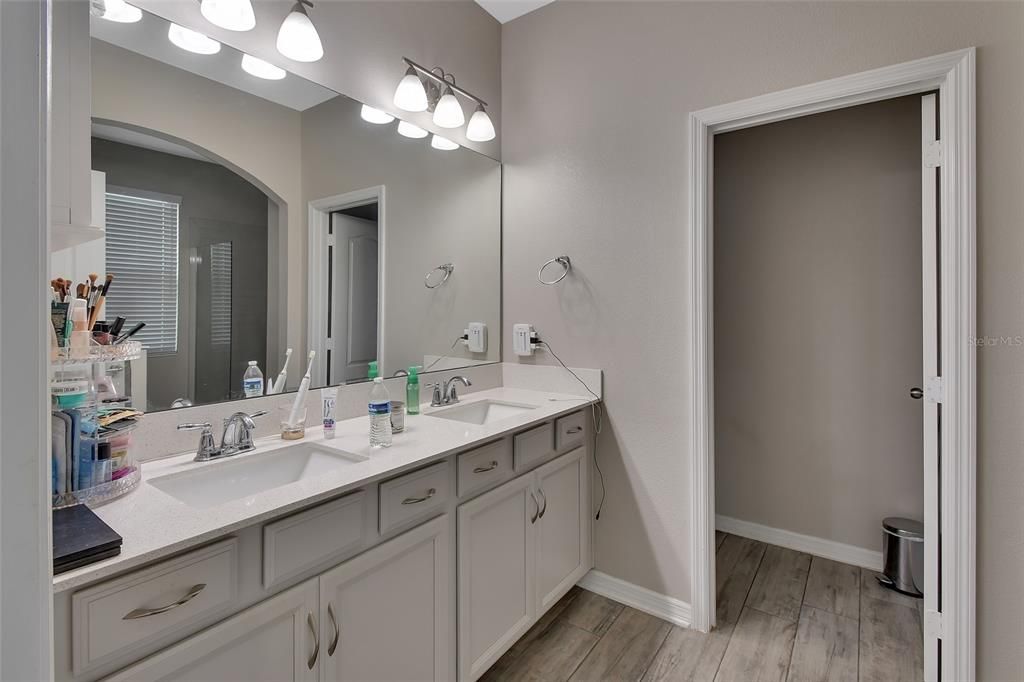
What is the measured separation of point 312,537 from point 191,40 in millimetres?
1420

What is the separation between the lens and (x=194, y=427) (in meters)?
1.34

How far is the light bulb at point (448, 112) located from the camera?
215cm

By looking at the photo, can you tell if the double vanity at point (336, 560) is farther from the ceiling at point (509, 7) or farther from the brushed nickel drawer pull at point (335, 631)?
the ceiling at point (509, 7)

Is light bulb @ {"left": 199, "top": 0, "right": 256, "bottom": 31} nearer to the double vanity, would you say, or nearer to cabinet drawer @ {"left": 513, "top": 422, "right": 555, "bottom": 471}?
the double vanity

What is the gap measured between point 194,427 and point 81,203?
657 millimetres

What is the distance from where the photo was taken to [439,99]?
2201 millimetres

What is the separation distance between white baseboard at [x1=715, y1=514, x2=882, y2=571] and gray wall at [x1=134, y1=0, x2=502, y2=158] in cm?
247

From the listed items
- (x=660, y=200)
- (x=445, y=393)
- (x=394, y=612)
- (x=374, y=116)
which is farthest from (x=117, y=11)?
(x=660, y=200)

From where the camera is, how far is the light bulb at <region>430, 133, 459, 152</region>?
2.23 meters

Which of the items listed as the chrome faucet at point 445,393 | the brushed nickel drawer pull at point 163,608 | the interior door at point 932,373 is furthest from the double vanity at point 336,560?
the interior door at point 932,373

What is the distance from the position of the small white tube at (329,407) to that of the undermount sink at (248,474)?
11cm

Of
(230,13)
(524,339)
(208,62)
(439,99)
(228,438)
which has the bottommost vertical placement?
(228,438)

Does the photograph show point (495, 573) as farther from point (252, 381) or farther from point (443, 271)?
point (443, 271)

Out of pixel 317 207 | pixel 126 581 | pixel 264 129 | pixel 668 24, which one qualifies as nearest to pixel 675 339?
pixel 668 24
